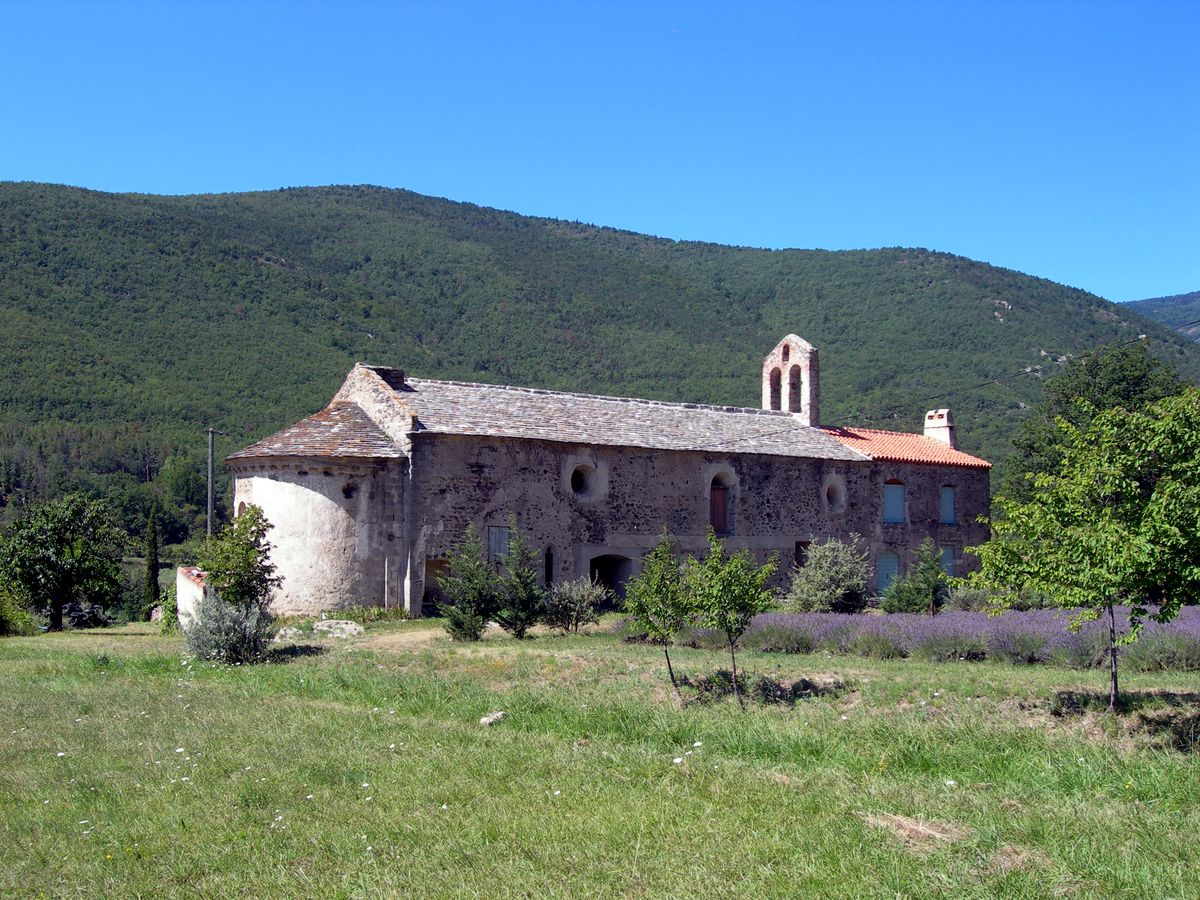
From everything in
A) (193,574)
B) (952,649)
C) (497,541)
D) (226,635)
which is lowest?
(952,649)

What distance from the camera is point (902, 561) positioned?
34.2 metres

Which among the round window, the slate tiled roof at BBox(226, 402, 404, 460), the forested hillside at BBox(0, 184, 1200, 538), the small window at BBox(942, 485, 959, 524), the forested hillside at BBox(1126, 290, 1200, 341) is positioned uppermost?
the forested hillside at BBox(1126, 290, 1200, 341)

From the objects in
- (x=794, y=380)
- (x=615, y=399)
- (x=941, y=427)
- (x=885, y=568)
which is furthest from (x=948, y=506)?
(x=615, y=399)

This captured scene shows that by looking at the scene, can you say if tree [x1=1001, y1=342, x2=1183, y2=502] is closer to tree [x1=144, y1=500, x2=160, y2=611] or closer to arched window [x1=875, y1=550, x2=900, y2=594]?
arched window [x1=875, y1=550, x2=900, y2=594]

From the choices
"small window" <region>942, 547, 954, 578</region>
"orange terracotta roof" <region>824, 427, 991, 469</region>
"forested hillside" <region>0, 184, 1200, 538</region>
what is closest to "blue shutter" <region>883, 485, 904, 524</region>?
"orange terracotta roof" <region>824, 427, 991, 469</region>

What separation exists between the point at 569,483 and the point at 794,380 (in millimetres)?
11762

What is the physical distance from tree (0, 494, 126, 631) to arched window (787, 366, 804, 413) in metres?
22.6

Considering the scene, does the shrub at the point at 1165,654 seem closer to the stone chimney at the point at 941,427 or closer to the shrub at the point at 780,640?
the shrub at the point at 780,640

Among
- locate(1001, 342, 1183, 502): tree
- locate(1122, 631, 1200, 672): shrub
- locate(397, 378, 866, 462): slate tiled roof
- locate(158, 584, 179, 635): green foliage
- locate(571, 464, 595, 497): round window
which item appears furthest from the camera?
locate(1001, 342, 1183, 502): tree

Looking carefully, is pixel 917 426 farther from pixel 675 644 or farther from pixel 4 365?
pixel 4 365

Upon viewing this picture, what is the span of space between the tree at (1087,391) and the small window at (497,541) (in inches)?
785

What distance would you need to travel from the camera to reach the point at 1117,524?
1244cm

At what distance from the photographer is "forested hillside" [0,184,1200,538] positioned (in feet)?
199

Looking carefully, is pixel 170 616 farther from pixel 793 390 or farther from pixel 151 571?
pixel 793 390
